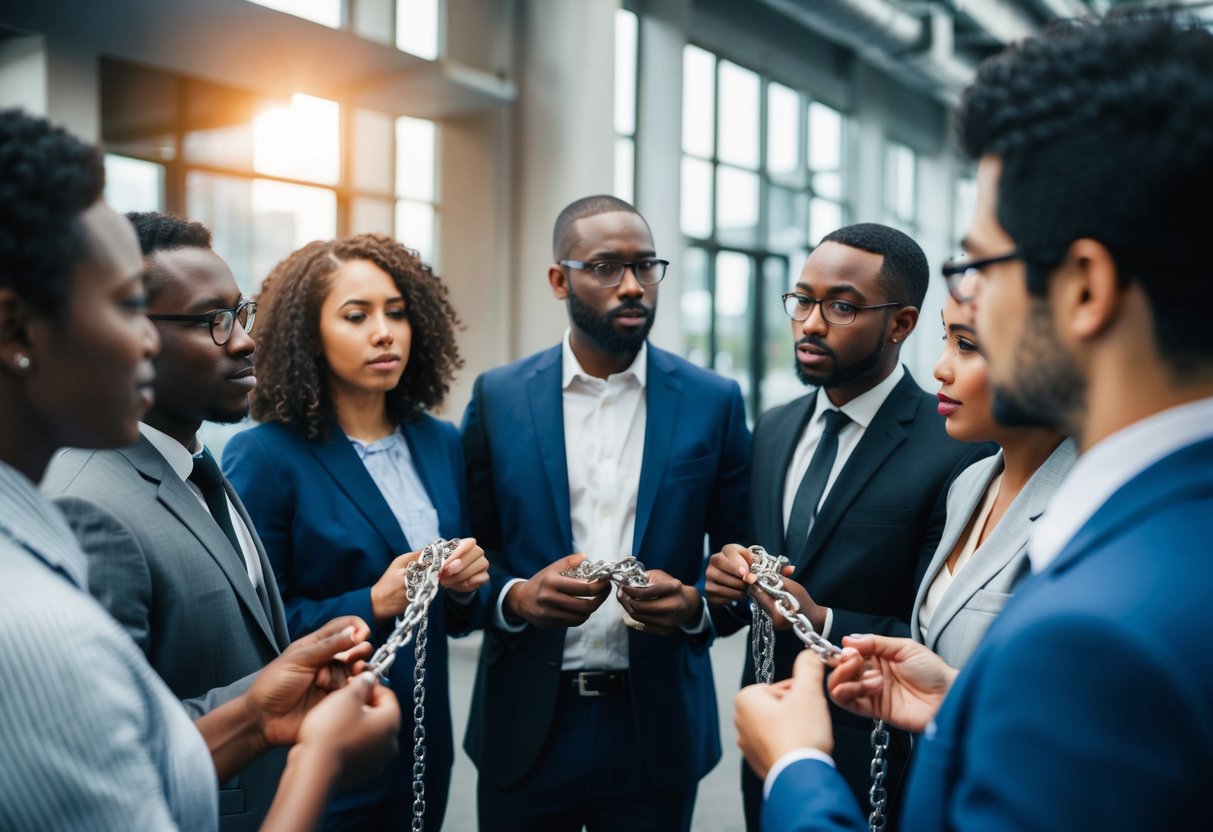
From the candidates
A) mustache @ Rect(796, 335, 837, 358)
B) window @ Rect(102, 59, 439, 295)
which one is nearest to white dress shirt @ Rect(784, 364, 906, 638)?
mustache @ Rect(796, 335, 837, 358)

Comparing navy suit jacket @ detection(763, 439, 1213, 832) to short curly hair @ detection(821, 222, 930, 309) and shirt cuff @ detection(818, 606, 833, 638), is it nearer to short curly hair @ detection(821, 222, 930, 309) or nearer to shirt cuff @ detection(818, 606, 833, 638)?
shirt cuff @ detection(818, 606, 833, 638)

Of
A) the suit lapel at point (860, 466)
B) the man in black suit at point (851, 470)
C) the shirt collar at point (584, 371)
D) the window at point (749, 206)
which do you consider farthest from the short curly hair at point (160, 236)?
the window at point (749, 206)

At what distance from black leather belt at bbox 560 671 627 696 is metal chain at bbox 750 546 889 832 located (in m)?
0.40

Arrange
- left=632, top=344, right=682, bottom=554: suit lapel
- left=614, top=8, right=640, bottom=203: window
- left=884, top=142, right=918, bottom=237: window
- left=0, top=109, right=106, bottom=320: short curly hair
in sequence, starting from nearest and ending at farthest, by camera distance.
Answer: left=0, top=109, right=106, bottom=320: short curly hair → left=632, top=344, right=682, bottom=554: suit lapel → left=614, top=8, right=640, bottom=203: window → left=884, top=142, right=918, bottom=237: window

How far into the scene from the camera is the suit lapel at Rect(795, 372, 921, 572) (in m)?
2.46

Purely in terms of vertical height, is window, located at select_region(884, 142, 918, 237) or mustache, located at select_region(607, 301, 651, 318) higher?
window, located at select_region(884, 142, 918, 237)

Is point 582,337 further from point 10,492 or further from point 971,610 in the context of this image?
point 10,492

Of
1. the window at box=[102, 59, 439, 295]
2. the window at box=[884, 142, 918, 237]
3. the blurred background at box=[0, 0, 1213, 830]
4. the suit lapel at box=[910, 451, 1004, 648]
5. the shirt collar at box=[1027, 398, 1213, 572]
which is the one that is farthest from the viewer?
the window at box=[884, 142, 918, 237]

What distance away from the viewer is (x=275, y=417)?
8.48 ft

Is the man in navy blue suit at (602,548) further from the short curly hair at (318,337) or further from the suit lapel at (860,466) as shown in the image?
the suit lapel at (860,466)

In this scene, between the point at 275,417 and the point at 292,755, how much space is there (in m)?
1.44

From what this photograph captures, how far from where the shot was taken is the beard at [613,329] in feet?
9.54

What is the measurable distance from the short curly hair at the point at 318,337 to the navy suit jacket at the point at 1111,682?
6.72 feet

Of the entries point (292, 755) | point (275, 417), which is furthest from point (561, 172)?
point (292, 755)
